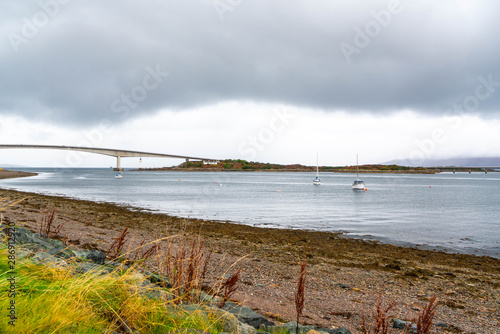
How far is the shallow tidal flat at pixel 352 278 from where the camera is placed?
6.41 meters

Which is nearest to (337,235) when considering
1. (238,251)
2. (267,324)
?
(238,251)

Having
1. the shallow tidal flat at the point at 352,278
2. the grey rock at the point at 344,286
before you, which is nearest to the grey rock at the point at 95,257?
the shallow tidal flat at the point at 352,278

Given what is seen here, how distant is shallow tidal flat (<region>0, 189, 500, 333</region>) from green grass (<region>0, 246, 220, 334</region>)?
33.6 inches

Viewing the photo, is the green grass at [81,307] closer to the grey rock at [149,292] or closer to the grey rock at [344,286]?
the grey rock at [149,292]

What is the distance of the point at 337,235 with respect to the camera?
18031 millimetres

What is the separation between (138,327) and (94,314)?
0.46m

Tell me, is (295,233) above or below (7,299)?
below

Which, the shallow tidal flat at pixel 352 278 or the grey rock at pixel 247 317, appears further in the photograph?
the shallow tidal flat at pixel 352 278

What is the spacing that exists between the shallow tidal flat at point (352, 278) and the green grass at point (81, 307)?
85 centimetres

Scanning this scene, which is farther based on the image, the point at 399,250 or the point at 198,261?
the point at 399,250

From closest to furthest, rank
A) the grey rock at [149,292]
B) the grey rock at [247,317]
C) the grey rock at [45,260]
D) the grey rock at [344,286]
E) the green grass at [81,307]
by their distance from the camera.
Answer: the green grass at [81,307] < the grey rock at [149,292] < the grey rock at [247,317] < the grey rock at [45,260] < the grey rock at [344,286]

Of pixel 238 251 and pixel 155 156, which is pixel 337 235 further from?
pixel 155 156

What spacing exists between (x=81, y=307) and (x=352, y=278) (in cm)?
760

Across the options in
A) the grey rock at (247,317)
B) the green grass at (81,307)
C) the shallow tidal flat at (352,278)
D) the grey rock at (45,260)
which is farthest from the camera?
the shallow tidal flat at (352,278)
